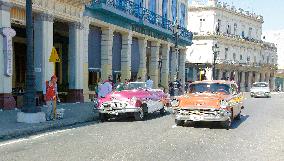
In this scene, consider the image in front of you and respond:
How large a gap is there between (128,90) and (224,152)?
308 inches

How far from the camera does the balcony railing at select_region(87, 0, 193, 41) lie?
83.2ft

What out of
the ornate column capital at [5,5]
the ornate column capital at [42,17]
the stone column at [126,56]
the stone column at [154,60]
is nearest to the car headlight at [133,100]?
the ornate column capital at [5,5]

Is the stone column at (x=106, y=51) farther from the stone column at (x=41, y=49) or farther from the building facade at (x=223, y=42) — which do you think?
the building facade at (x=223, y=42)

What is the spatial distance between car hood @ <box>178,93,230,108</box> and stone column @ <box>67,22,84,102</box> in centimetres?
1111

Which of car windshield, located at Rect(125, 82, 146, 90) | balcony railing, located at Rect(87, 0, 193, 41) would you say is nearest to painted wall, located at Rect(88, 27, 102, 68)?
balcony railing, located at Rect(87, 0, 193, 41)

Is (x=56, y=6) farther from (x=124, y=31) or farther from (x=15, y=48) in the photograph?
(x=124, y=31)

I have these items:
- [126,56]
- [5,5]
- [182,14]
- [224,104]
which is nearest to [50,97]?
[5,5]

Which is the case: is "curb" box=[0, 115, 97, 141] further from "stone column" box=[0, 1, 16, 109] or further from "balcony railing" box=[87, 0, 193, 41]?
"balcony railing" box=[87, 0, 193, 41]

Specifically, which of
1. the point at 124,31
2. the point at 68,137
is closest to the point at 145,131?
the point at 68,137

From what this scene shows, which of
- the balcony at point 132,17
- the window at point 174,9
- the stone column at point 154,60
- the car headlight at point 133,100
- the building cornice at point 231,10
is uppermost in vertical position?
the building cornice at point 231,10

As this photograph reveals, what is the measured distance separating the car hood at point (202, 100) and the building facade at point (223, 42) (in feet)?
144

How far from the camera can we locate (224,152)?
29.5ft

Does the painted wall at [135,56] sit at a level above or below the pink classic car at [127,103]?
above

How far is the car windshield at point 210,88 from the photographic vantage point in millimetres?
14484
